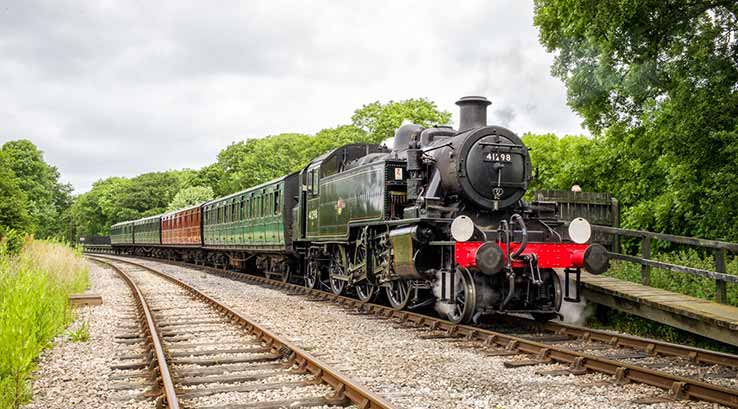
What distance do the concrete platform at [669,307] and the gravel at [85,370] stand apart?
18.6ft

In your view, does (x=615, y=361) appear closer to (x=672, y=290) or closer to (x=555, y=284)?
(x=555, y=284)

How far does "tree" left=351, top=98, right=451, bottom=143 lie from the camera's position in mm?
39281

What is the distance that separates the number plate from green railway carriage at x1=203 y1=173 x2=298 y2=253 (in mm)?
7589

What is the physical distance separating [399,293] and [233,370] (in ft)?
15.4

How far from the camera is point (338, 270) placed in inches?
489

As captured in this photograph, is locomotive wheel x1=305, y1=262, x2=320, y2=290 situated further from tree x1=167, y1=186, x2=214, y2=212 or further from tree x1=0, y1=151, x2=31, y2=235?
tree x1=167, y1=186, x2=214, y2=212

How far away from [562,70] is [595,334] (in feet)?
26.1

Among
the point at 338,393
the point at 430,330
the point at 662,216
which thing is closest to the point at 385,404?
the point at 338,393

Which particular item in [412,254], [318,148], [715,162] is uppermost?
[318,148]

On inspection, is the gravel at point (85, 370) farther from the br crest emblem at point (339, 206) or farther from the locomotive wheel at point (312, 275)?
the locomotive wheel at point (312, 275)

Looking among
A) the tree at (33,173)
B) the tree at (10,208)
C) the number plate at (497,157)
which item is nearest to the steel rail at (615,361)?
the number plate at (497,157)

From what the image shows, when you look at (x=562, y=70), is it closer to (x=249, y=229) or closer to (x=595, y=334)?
(x=595, y=334)

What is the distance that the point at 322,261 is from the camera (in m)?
14.0

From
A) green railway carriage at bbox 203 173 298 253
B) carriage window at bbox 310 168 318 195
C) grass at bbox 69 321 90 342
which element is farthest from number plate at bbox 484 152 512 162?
green railway carriage at bbox 203 173 298 253
